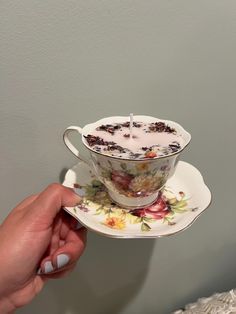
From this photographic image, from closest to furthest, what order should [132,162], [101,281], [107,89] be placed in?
[132,162] → [107,89] → [101,281]

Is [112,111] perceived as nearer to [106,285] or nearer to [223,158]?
[223,158]

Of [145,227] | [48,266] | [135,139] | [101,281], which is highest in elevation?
[135,139]

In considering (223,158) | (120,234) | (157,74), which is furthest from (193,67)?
(120,234)

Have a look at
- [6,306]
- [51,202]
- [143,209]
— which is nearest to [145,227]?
[143,209]

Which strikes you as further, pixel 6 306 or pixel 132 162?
pixel 6 306

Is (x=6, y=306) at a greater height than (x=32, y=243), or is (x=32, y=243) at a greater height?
(x=32, y=243)

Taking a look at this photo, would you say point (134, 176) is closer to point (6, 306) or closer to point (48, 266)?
point (48, 266)

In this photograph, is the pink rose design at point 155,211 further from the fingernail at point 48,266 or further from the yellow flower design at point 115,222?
the fingernail at point 48,266

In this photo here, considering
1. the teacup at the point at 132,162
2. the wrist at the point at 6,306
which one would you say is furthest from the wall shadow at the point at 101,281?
the teacup at the point at 132,162
